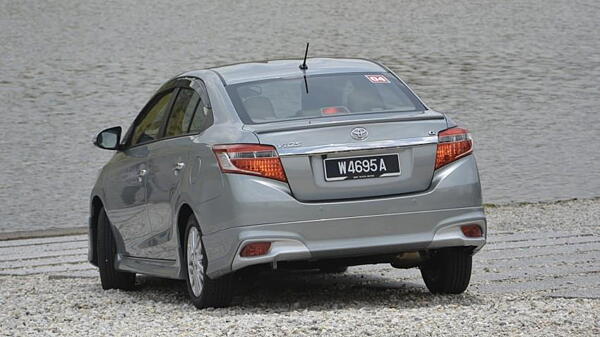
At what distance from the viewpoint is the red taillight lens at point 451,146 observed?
7.45m

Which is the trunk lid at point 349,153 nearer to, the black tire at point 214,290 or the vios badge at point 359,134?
the vios badge at point 359,134

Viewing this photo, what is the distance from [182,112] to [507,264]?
3.16 metres

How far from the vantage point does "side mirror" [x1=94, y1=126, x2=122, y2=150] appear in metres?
9.23

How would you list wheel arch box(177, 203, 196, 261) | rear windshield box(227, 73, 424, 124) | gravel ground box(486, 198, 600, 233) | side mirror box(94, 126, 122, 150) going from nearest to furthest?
rear windshield box(227, 73, 424, 124) < wheel arch box(177, 203, 196, 261) < side mirror box(94, 126, 122, 150) < gravel ground box(486, 198, 600, 233)

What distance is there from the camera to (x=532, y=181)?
834 inches

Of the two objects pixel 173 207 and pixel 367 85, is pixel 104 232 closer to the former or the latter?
pixel 173 207

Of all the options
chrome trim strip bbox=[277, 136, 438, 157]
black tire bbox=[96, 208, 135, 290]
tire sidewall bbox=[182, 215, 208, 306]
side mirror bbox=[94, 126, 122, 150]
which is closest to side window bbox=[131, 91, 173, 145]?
side mirror bbox=[94, 126, 122, 150]

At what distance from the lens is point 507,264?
10.3 metres

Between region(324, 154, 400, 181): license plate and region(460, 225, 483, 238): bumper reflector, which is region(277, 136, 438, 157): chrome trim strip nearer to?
region(324, 154, 400, 181): license plate

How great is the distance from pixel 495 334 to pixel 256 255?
1.68 m

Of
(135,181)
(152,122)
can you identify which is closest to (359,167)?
(135,181)

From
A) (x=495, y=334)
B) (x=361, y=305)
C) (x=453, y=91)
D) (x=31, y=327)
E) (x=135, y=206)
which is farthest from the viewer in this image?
(x=453, y=91)

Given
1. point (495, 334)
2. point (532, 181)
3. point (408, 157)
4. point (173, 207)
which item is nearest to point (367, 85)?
point (408, 157)

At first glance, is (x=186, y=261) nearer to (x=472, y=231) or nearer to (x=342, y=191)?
(x=342, y=191)
